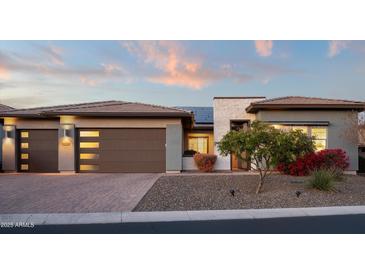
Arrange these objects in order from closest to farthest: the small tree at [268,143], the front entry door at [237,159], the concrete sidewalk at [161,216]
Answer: the concrete sidewalk at [161,216] < the small tree at [268,143] < the front entry door at [237,159]

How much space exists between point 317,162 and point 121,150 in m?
10.5

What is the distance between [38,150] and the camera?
14.7 metres

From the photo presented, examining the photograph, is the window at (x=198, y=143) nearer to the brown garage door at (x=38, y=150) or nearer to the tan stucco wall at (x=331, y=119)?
the tan stucco wall at (x=331, y=119)

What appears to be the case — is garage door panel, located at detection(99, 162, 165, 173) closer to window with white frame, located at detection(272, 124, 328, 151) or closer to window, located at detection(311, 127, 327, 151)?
window with white frame, located at detection(272, 124, 328, 151)

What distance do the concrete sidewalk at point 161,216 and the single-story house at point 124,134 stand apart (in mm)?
7758

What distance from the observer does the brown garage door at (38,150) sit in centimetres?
1464

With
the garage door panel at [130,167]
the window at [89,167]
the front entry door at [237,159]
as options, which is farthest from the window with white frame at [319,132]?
the window at [89,167]

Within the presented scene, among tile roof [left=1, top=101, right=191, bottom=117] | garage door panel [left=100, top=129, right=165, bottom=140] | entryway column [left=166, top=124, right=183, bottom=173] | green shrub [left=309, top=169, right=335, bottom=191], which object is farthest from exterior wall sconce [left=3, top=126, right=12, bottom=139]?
green shrub [left=309, top=169, right=335, bottom=191]

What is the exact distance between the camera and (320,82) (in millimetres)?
16703

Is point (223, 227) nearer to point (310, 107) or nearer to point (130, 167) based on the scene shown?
point (130, 167)

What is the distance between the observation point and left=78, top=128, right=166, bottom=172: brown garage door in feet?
47.2

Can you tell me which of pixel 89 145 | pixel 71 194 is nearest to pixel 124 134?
pixel 89 145

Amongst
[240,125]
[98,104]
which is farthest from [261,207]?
[98,104]

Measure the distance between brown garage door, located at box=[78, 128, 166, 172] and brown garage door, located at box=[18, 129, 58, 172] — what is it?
166 centimetres
